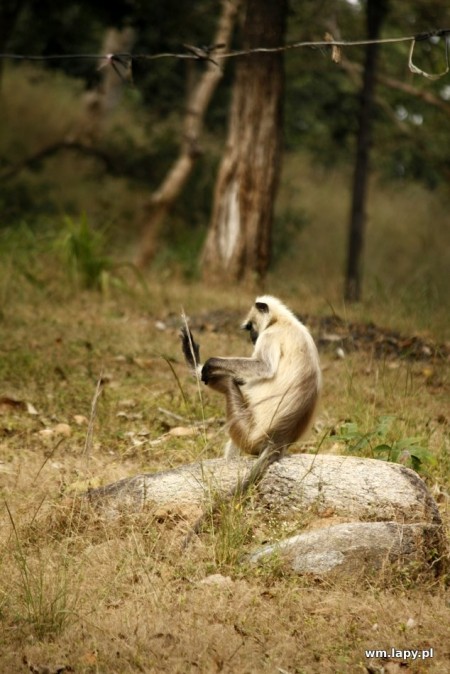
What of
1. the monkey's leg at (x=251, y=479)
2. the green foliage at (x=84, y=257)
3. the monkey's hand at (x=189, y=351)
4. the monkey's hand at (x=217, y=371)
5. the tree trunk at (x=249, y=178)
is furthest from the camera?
the tree trunk at (x=249, y=178)

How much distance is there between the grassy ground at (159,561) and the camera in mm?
3855

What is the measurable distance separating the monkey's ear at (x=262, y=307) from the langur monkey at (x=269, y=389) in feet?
0.47

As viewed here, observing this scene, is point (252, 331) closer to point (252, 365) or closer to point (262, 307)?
point (262, 307)

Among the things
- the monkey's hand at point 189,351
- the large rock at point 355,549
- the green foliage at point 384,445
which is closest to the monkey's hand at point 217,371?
the monkey's hand at point 189,351

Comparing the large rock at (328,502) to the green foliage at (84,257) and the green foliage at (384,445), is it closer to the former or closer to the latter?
the green foliage at (384,445)

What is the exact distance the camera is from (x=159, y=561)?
14.7 ft

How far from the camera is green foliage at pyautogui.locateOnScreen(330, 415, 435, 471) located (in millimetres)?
5359

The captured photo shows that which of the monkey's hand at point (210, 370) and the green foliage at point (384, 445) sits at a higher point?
the monkey's hand at point (210, 370)

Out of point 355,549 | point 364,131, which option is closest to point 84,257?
point 364,131

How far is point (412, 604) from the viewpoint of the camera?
425 centimetres

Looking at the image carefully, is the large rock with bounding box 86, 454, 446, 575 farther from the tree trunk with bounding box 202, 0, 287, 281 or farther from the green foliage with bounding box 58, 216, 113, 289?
the tree trunk with bounding box 202, 0, 287, 281

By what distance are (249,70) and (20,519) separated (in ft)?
24.6

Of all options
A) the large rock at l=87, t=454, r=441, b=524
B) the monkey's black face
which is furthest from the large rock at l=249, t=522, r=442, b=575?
the monkey's black face

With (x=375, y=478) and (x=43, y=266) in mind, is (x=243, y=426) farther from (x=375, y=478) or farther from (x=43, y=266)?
(x=43, y=266)
